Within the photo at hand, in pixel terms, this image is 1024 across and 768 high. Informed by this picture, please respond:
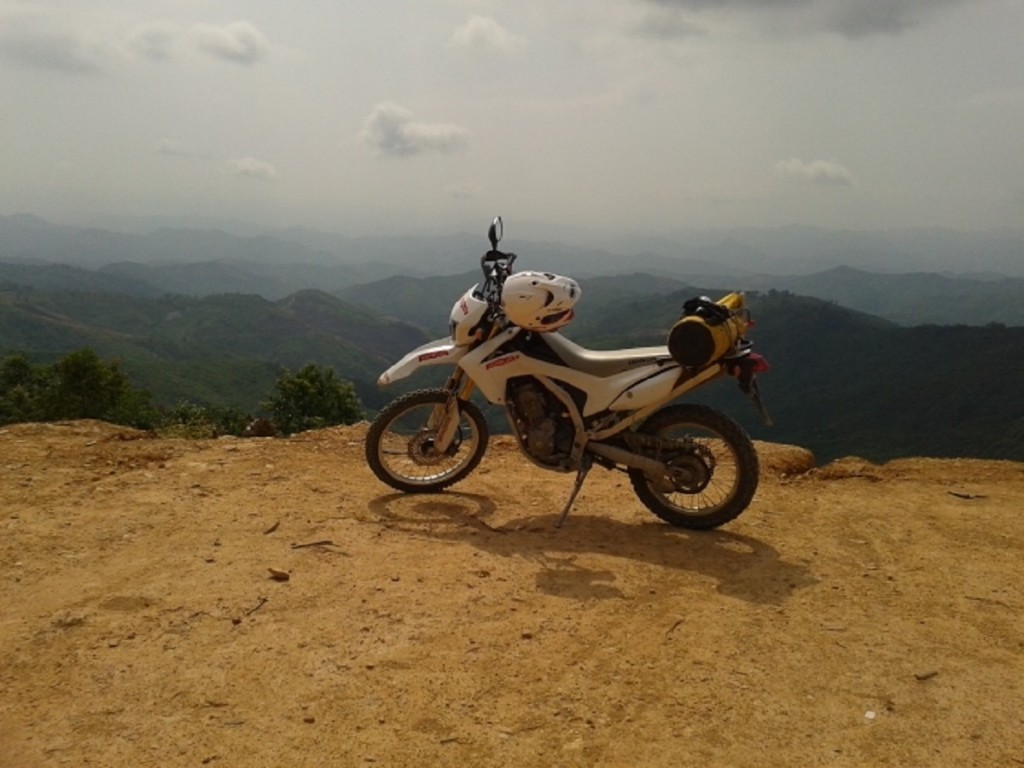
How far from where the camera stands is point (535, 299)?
17.7ft

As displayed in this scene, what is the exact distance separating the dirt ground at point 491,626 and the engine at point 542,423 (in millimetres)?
590

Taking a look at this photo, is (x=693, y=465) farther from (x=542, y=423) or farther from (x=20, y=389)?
(x=20, y=389)

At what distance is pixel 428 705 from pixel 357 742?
37cm

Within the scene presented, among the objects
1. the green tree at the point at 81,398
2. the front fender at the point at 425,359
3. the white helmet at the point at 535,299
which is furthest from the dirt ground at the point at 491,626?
the green tree at the point at 81,398

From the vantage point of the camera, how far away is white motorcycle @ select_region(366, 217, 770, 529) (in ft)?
17.0

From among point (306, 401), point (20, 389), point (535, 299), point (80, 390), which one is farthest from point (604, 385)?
point (20, 389)

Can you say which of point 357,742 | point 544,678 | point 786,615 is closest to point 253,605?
point 357,742

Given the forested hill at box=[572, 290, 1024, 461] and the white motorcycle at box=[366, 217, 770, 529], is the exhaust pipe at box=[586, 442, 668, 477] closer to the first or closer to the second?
the white motorcycle at box=[366, 217, 770, 529]

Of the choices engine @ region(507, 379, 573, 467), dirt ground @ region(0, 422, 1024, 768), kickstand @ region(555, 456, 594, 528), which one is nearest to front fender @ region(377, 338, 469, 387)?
engine @ region(507, 379, 573, 467)

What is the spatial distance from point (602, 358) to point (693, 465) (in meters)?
1.09

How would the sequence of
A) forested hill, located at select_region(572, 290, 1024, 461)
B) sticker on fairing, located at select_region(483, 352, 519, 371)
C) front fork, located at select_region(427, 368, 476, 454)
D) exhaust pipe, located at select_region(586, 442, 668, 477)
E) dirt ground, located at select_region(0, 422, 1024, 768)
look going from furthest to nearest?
1. forested hill, located at select_region(572, 290, 1024, 461)
2. front fork, located at select_region(427, 368, 476, 454)
3. sticker on fairing, located at select_region(483, 352, 519, 371)
4. exhaust pipe, located at select_region(586, 442, 668, 477)
5. dirt ground, located at select_region(0, 422, 1024, 768)

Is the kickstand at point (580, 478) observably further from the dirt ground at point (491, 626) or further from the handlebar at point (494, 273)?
A: the handlebar at point (494, 273)

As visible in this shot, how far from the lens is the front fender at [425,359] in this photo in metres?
5.88

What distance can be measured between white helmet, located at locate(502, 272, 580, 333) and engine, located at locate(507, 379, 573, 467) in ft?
1.72
